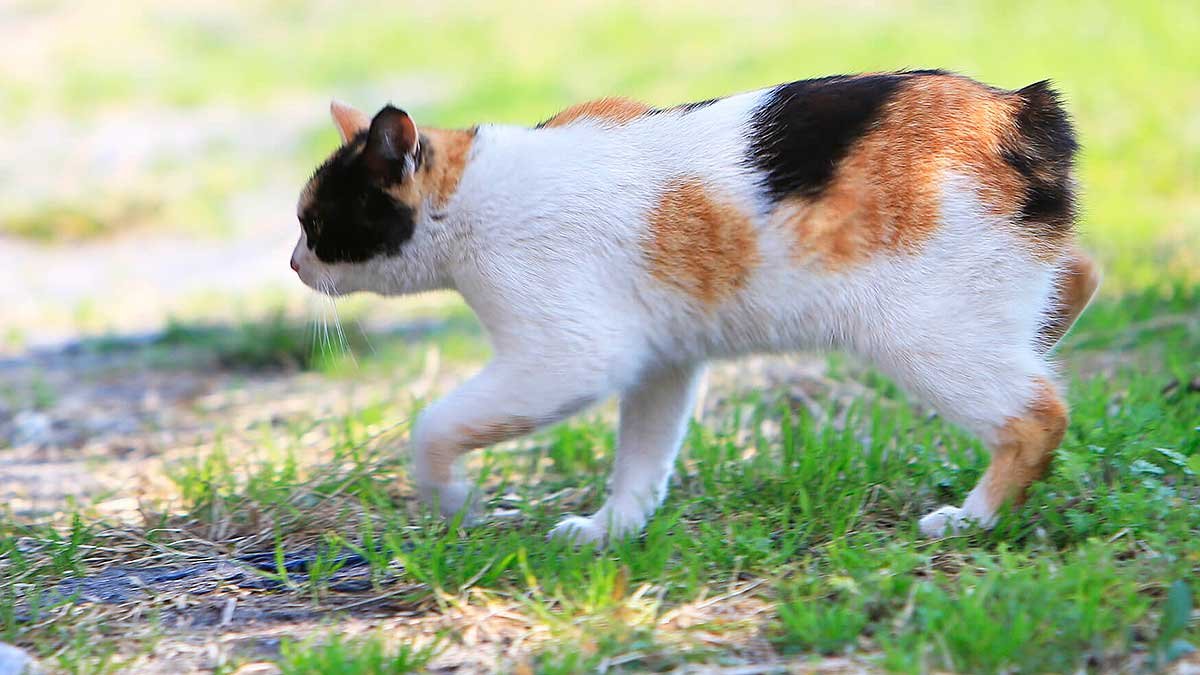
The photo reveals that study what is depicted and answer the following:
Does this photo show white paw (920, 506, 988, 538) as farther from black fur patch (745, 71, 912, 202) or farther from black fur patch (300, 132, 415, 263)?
black fur patch (300, 132, 415, 263)

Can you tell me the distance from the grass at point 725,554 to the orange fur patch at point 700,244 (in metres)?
0.52

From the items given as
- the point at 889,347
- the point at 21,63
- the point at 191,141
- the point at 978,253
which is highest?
the point at 21,63

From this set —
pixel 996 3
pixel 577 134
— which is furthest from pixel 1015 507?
pixel 996 3

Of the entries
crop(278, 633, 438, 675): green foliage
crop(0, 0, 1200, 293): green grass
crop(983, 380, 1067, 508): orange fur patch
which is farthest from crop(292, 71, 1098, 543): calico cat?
crop(0, 0, 1200, 293): green grass

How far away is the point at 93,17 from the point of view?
12.5 m

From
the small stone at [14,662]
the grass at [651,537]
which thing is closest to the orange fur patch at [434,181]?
the grass at [651,537]

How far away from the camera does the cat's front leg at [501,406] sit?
2656mm

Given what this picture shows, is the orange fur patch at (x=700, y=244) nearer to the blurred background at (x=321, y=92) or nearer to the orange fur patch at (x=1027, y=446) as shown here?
the orange fur patch at (x=1027, y=446)

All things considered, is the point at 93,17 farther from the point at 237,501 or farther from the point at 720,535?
the point at 720,535

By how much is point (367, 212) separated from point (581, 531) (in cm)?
86

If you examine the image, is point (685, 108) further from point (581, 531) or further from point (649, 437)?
point (581, 531)

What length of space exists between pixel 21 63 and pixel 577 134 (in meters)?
10.0

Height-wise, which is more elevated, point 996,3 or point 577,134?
point 996,3

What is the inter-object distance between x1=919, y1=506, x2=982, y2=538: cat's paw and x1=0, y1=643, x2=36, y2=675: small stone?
1770 millimetres
